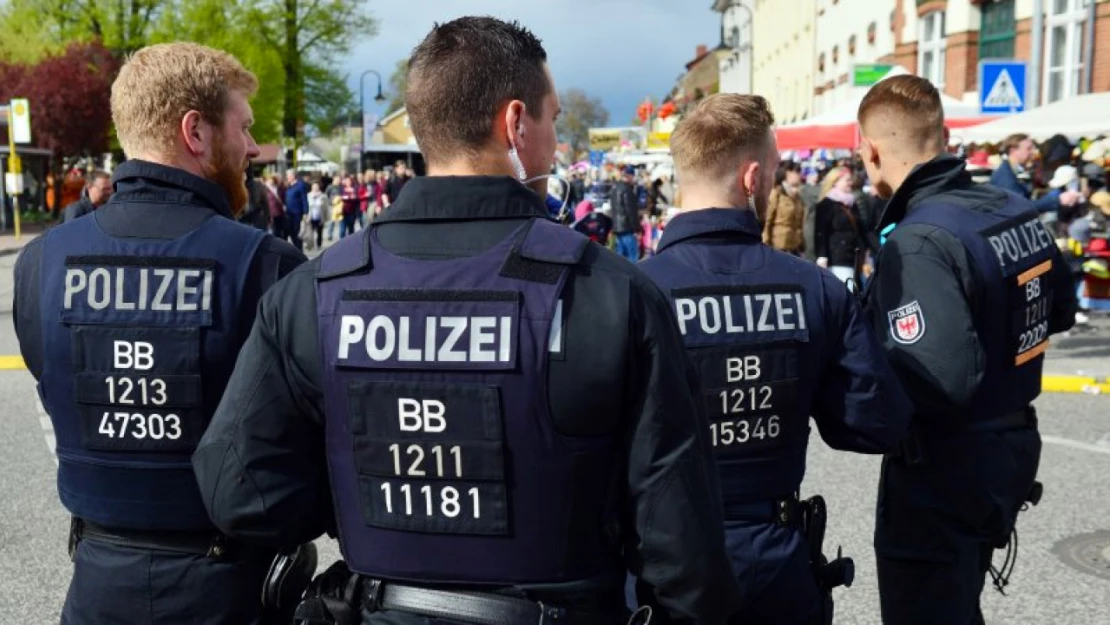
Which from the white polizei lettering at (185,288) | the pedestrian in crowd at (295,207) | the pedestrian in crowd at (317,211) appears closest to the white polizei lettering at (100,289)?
the white polizei lettering at (185,288)

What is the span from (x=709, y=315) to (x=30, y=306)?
1586mm

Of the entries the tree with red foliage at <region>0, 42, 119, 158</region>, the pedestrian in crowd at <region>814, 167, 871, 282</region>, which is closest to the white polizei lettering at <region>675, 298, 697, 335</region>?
the pedestrian in crowd at <region>814, 167, 871, 282</region>

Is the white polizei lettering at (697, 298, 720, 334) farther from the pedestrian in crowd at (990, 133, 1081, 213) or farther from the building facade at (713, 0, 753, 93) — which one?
the building facade at (713, 0, 753, 93)

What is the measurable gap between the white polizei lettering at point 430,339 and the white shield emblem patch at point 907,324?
5.42ft

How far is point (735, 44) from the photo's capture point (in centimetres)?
7006

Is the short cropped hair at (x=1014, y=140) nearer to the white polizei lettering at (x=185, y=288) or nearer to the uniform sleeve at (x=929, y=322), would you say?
the uniform sleeve at (x=929, y=322)

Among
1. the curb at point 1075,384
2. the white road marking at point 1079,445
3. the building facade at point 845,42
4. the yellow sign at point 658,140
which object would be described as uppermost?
the building facade at point 845,42

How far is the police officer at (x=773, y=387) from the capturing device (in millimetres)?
2596

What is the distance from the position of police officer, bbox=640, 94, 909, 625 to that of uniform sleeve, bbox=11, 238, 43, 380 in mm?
1463

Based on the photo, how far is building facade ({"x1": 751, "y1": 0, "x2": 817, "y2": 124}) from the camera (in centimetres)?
4416

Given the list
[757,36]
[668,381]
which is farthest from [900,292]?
[757,36]

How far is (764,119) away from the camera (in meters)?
2.93

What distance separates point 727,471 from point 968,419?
883 millimetres

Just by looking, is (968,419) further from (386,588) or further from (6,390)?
(6,390)
